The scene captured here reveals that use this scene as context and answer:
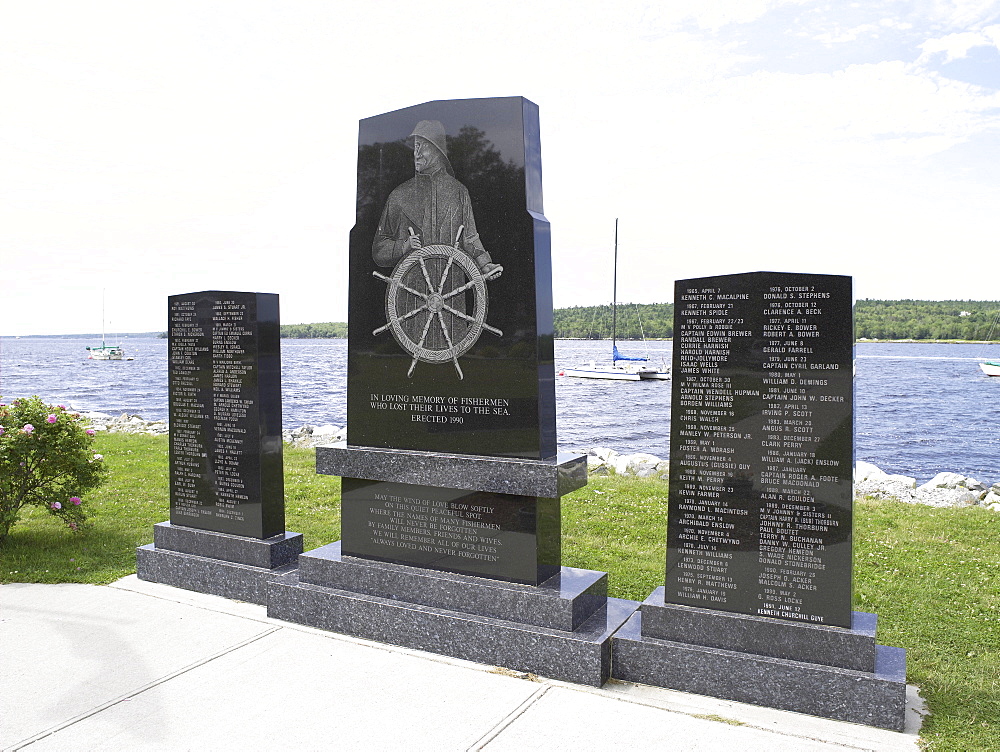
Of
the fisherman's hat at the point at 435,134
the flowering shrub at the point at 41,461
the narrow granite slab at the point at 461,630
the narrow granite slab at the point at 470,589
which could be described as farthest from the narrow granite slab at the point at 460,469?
the flowering shrub at the point at 41,461

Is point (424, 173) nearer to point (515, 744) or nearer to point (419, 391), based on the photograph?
point (419, 391)

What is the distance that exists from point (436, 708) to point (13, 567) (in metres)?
4.78

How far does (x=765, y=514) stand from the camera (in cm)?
431

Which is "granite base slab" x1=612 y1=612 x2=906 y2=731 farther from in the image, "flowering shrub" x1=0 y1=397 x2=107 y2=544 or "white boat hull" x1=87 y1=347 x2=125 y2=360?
"white boat hull" x1=87 y1=347 x2=125 y2=360

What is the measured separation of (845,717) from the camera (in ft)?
13.3

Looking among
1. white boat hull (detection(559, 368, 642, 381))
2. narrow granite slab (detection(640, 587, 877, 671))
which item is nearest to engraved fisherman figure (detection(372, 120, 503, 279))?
narrow granite slab (detection(640, 587, 877, 671))

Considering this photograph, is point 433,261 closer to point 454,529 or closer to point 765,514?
point 454,529

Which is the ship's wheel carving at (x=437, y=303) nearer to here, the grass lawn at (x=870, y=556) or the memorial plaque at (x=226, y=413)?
the memorial plaque at (x=226, y=413)

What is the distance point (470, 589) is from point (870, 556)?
4.44 meters

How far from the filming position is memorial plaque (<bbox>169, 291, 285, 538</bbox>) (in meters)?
6.10

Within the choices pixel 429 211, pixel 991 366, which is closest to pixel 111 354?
pixel 991 366

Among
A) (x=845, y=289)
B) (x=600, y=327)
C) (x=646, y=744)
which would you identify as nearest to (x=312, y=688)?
(x=646, y=744)

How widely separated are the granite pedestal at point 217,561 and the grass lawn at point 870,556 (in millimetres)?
473

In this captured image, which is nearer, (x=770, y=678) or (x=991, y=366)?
(x=770, y=678)
